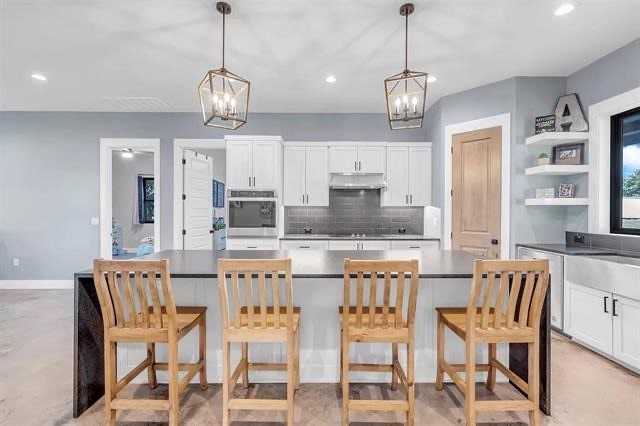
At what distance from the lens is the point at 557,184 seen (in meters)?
3.66

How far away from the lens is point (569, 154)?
3510 mm

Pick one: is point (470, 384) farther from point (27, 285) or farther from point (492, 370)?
point (27, 285)

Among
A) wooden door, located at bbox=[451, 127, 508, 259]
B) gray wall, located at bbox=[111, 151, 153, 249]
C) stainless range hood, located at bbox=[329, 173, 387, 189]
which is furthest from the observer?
gray wall, located at bbox=[111, 151, 153, 249]

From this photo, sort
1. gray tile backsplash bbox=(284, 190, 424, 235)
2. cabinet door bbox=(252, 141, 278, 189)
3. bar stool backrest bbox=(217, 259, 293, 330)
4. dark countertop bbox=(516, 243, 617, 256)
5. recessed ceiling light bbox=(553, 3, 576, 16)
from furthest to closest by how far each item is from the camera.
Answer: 1. gray tile backsplash bbox=(284, 190, 424, 235)
2. cabinet door bbox=(252, 141, 278, 189)
3. dark countertop bbox=(516, 243, 617, 256)
4. recessed ceiling light bbox=(553, 3, 576, 16)
5. bar stool backrest bbox=(217, 259, 293, 330)

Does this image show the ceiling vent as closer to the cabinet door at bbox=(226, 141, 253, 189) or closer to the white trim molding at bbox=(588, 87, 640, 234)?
the cabinet door at bbox=(226, 141, 253, 189)

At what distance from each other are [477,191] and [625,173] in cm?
137

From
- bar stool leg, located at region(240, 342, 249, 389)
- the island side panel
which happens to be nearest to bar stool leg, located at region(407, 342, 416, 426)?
bar stool leg, located at region(240, 342, 249, 389)

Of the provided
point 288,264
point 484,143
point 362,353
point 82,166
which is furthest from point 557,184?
point 82,166

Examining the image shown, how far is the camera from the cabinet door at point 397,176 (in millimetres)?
4703

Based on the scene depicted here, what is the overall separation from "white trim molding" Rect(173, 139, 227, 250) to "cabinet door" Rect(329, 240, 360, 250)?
2294mm

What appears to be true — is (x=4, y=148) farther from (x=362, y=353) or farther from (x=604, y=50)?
(x=604, y=50)

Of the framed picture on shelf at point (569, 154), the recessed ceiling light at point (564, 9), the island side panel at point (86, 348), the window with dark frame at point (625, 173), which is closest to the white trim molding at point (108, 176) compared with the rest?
the island side panel at point (86, 348)

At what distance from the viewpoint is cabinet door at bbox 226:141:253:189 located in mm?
4543

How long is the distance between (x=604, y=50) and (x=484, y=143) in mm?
1328
